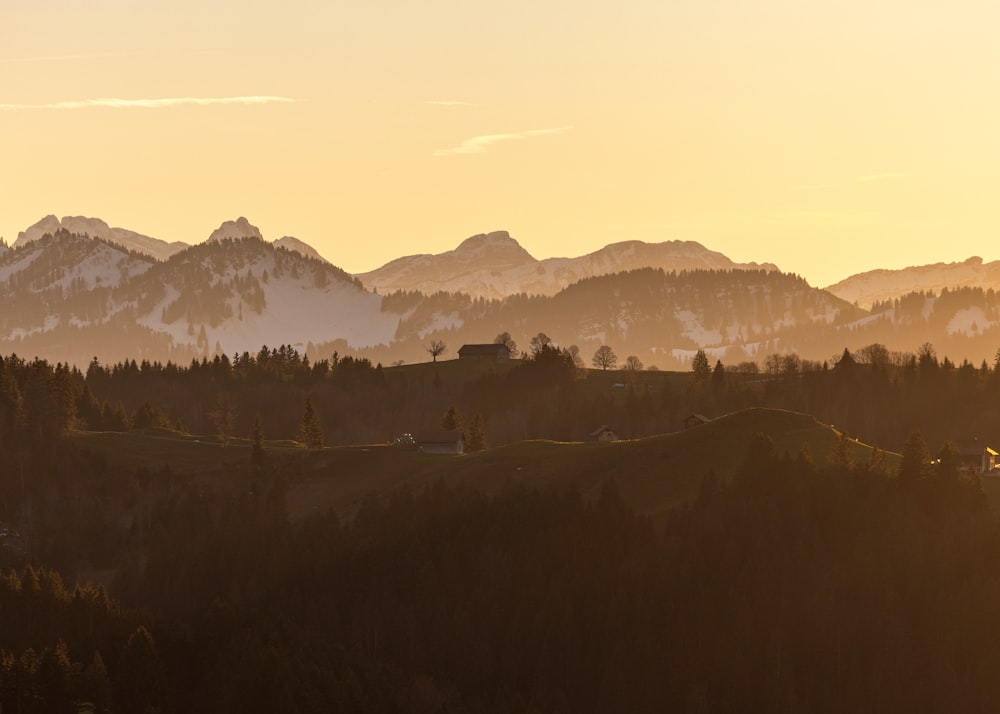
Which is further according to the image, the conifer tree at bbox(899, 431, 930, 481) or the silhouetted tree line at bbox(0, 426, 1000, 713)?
the conifer tree at bbox(899, 431, 930, 481)

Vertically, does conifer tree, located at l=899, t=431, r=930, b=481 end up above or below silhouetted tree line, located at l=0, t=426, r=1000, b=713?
above

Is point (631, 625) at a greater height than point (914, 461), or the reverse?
point (914, 461)

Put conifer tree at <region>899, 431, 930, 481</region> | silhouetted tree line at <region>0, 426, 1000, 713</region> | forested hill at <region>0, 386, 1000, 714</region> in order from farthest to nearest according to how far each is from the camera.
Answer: conifer tree at <region>899, 431, 930, 481</region>
silhouetted tree line at <region>0, 426, 1000, 713</region>
forested hill at <region>0, 386, 1000, 714</region>

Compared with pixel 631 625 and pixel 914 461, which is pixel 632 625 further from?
pixel 914 461

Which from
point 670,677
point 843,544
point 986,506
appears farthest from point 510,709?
point 986,506

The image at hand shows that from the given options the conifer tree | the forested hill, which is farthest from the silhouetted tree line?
the conifer tree

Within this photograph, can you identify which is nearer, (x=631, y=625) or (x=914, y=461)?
(x=631, y=625)

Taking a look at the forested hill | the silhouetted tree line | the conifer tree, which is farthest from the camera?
the conifer tree

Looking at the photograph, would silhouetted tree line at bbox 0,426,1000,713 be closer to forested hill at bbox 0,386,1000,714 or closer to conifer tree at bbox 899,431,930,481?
forested hill at bbox 0,386,1000,714

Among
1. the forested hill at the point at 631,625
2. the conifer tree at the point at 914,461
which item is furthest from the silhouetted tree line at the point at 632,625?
the conifer tree at the point at 914,461

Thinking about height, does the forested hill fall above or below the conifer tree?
below

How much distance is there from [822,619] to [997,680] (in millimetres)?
19425

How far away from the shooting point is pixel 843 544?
194875 mm

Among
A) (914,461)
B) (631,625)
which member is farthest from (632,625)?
(914,461)
